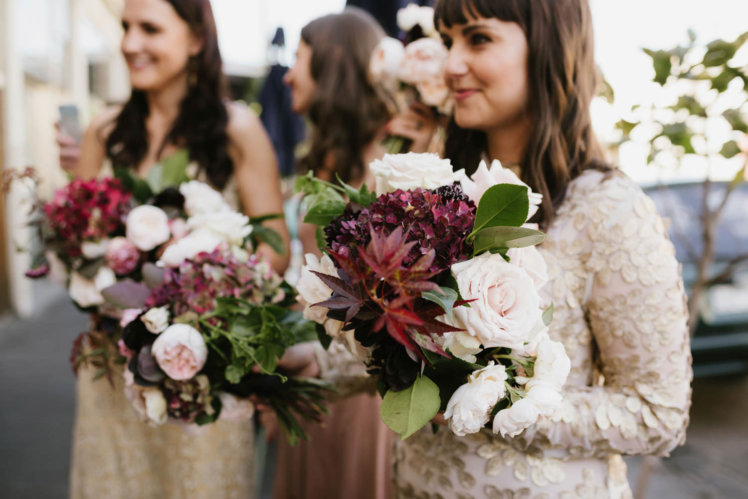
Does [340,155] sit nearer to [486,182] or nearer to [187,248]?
[187,248]

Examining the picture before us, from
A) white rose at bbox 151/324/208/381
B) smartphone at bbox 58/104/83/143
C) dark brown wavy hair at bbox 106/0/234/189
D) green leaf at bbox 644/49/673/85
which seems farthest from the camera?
smartphone at bbox 58/104/83/143

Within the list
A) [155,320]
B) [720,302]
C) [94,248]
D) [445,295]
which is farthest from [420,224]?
[720,302]

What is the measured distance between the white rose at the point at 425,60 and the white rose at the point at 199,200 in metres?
0.67

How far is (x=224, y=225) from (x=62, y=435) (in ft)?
A: 11.7

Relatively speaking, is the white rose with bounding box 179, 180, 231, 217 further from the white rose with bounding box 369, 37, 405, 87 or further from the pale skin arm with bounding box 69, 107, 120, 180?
the pale skin arm with bounding box 69, 107, 120, 180

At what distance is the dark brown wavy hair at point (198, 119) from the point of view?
2189 millimetres

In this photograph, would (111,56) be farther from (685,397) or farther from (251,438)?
(685,397)

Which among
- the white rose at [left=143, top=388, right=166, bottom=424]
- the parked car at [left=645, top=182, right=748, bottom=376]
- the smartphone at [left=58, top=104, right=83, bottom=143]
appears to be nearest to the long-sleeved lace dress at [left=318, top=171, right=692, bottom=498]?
the white rose at [left=143, top=388, right=166, bottom=424]

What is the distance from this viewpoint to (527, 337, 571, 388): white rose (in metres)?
1.01

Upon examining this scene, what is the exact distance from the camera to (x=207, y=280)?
1.36 meters

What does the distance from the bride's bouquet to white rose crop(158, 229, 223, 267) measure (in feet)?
1.67

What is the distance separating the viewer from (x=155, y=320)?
1304 millimetres

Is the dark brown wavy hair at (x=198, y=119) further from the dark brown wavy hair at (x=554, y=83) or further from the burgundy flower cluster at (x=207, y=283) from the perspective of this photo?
the dark brown wavy hair at (x=554, y=83)

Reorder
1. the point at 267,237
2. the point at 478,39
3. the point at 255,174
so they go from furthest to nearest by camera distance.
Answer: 1. the point at 255,174
2. the point at 267,237
3. the point at 478,39
